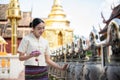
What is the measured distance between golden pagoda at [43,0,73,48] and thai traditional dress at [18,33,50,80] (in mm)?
34300

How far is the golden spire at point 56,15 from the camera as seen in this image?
134ft

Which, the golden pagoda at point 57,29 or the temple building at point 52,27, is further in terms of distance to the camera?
the golden pagoda at point 57,29

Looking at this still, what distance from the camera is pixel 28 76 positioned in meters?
4.07

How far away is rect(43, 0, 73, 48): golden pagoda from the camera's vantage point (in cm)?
3950

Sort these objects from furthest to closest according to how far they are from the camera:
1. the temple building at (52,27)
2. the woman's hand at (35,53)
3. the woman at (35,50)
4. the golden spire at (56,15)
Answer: the golden spire at (56,15) < the temple building at (52,27) < the woman at (35,50) < the woman's hand at (35,53)

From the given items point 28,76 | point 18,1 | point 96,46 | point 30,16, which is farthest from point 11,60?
point 30,16

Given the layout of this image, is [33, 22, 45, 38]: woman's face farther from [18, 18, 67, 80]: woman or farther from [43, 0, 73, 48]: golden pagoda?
[43, 0, 73, 48]: golden pagoda

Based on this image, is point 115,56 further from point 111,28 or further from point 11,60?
point 11,60

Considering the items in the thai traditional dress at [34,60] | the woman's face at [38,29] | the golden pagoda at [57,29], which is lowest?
the thai traditional dress at [34,60]

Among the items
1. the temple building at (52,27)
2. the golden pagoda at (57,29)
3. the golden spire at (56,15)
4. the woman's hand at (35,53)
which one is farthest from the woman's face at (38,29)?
Result: the golden spire at (56,15)

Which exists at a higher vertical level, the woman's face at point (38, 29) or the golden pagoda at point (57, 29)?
the golden pagoda at point (57, 29)

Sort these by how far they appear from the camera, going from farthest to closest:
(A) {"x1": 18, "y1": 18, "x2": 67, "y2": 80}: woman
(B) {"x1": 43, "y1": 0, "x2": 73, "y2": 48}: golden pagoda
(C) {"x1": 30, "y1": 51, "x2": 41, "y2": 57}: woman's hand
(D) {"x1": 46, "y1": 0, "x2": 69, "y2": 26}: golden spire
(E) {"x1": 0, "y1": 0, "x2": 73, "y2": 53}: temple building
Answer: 1. (D) {"x1": 46, "y1": 0, "x2": 69, "y2": 26}: golden spire
2. (B) {"x1": 43, "y1": 0, "x2": 73, "y2": 48}: golden pagoda
3. (E) {"x1": 0, "y1": 0, "x2": 73, "y2": 53}: temple building
4. (A) {"x1": 18, "y1": 18, "x2": 67, "y2": 80}: woman
5. (C) {"x1": 30, "y1": 51, "x2": 41, "y2": 57}: woman's hand

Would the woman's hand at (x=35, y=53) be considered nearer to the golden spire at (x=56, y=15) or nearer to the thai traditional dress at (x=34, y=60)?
the thai traditional dress at (x=34, y=60)

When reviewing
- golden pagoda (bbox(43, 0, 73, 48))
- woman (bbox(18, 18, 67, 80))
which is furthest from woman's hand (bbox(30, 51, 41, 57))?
golden pagoda (bbox(43, 0, 73, 48))
